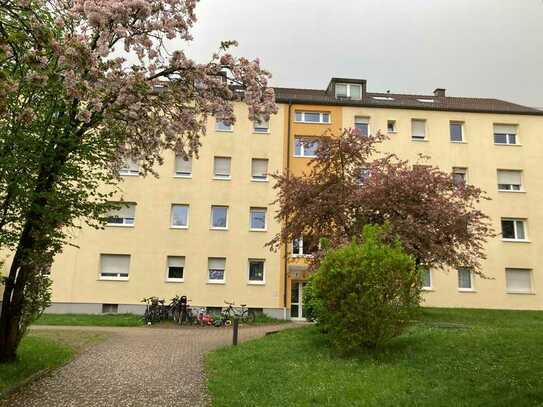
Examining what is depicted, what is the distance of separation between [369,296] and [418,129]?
74.5ft

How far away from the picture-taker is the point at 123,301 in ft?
87.6

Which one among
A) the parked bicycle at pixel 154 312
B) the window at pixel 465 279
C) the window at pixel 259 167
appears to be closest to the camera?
the parked bicycle at pixel 154 312

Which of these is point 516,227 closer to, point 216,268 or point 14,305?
point 216,268

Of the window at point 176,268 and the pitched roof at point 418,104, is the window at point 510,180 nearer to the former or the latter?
the pitched roof at point 418,104

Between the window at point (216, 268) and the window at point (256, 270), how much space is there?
4.95 ft

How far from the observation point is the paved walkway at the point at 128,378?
327 inches

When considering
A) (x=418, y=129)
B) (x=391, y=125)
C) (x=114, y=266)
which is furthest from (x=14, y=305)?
(x=418, y=129)

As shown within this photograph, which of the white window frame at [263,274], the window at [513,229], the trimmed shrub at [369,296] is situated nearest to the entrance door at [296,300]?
the white window frame at [263,274]

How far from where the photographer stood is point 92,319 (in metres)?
23.4

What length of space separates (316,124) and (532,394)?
25.0m

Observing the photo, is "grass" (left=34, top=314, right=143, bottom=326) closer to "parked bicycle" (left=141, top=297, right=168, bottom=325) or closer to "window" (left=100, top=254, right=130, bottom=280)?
"parked bicycle" (left=141, top=297, right=168, bottom=325)

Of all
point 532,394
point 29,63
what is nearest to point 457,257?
point 532,394

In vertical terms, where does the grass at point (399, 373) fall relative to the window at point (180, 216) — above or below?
below

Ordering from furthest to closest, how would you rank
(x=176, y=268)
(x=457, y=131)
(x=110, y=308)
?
(x=457, y=131) < (x=176, y=268) < (x=110, y=308)
